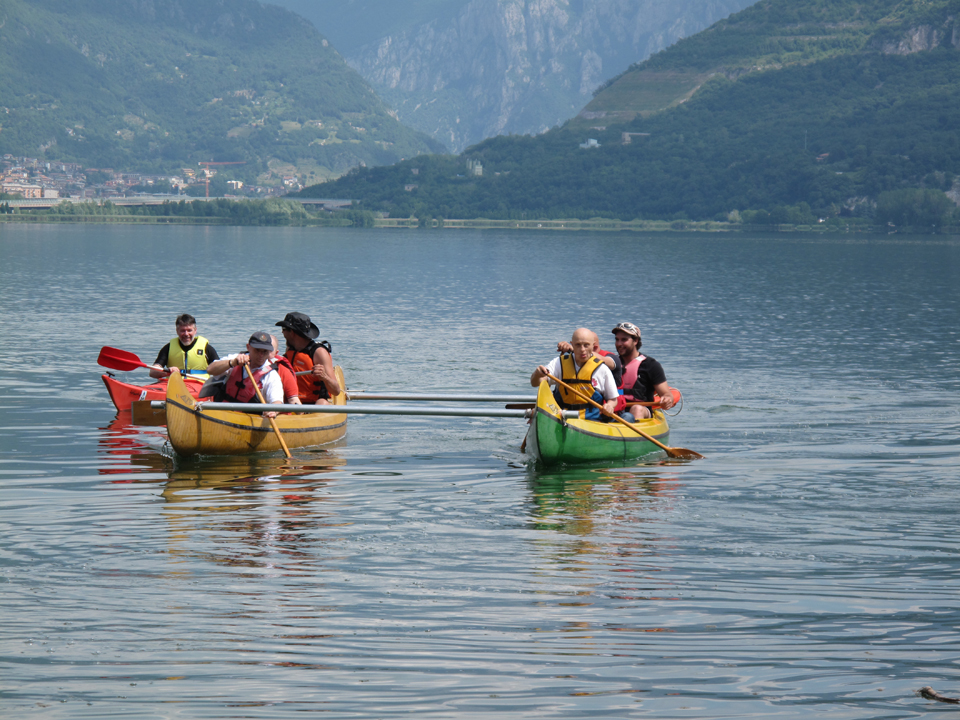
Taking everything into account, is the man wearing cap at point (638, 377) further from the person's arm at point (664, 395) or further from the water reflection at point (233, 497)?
the water reflection at point (233, 497)

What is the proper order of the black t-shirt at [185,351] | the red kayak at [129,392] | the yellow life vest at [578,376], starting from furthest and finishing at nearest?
1. the red kayak at [129,392]
2. the black t-shirt at [185,351]
3. the yellow life vest at [578,376]

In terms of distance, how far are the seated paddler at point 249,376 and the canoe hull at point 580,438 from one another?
12.5 feet

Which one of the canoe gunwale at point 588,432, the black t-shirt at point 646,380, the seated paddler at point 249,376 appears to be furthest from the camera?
the black t-shirt at point 646,380

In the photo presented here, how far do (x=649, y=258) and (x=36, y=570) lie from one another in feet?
306

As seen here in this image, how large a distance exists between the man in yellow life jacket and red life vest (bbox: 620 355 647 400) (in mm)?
7141

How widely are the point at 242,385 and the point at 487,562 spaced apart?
6779 mm

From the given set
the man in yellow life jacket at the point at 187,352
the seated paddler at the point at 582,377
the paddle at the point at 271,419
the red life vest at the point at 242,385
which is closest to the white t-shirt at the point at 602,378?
the seated paddler at the point at 582,377

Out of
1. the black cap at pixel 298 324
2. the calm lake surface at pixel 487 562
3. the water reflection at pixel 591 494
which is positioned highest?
the black cap at pixel 298 324

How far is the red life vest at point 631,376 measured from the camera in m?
17.2

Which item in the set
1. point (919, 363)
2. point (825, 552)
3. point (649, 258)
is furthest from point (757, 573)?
point (649, 258)

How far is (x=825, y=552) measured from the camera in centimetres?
1189

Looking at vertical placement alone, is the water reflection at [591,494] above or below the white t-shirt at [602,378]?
below

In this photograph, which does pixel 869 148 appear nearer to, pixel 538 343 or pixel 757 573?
pixel 538 343

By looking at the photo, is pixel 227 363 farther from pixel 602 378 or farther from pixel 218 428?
pixel 602 378
